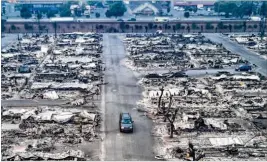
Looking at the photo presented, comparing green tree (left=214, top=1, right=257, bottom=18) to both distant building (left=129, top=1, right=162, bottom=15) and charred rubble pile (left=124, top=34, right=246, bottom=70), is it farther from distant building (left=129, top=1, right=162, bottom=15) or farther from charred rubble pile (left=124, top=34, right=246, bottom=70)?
charred rubble pile (left=124, top=34, right=246, bottom=70)

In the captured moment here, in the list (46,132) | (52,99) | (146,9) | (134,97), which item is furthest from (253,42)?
(46,132)

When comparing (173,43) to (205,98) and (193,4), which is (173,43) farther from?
(193,4)

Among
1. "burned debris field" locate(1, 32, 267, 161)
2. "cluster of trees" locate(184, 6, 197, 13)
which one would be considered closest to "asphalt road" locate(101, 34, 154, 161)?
"burned debris field" locate(1, 32, 267, 161)

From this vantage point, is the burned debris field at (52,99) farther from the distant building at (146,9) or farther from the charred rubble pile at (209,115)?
the distant building at (146,9)

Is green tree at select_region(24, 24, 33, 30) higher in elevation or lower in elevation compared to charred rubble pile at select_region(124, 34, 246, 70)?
higher

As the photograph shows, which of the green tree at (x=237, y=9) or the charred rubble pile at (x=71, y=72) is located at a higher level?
the green tree at (x=237, y=9)

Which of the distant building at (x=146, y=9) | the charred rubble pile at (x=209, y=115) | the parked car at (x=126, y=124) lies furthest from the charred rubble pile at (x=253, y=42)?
the parked car at (x=126, y=124)

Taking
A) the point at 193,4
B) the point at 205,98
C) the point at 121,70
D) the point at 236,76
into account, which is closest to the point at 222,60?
the point at 236,76
